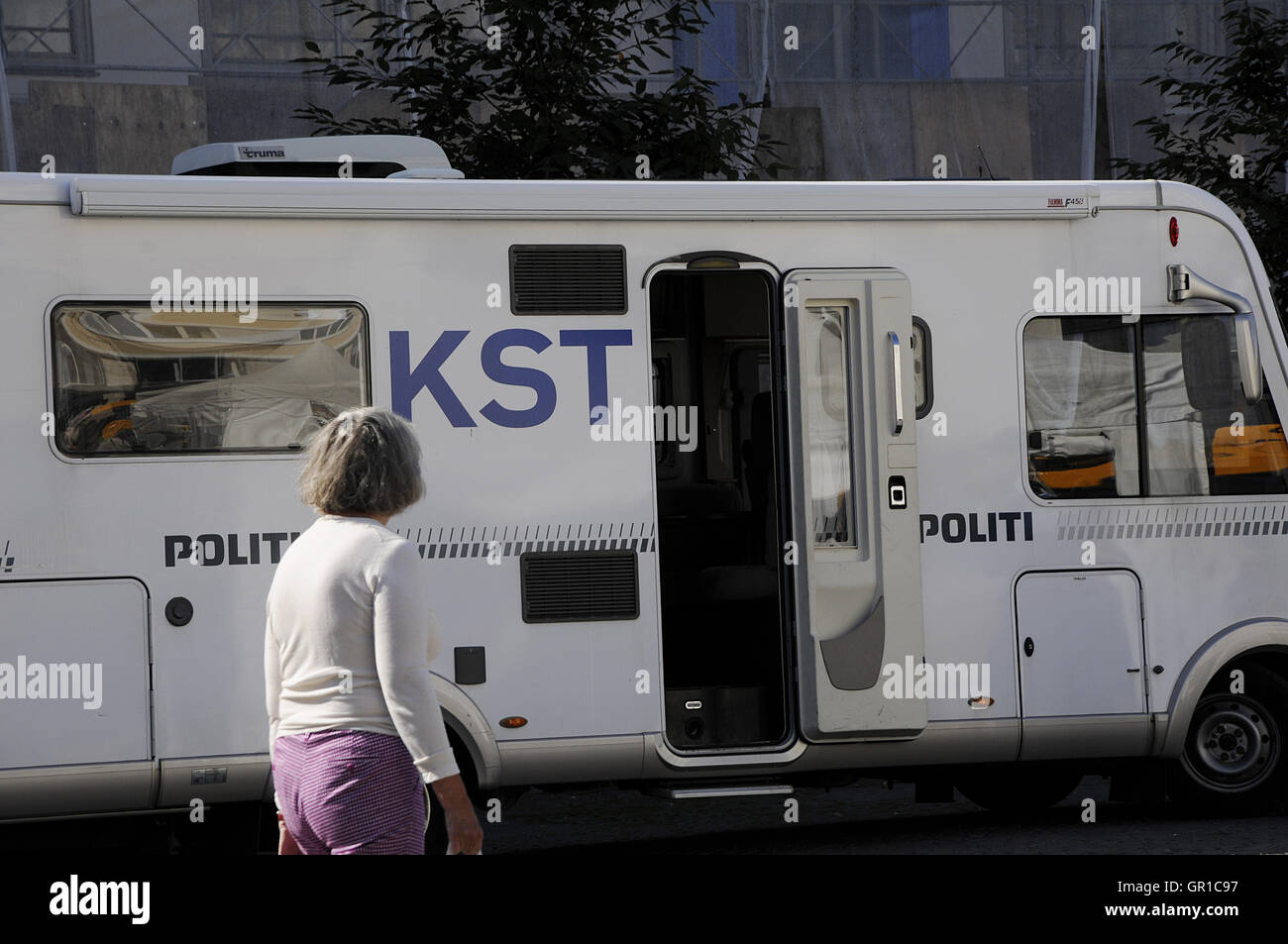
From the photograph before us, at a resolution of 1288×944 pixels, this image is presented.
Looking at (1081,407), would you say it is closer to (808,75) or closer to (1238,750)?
(1238,750)

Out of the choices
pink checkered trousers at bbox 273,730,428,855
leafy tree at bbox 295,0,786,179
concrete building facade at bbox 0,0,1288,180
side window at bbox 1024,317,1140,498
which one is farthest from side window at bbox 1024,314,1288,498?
concrete building facade at bbox 0,0,1288,180

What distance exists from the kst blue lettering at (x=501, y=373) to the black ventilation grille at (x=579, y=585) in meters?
0.58

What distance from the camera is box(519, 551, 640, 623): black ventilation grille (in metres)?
6.64

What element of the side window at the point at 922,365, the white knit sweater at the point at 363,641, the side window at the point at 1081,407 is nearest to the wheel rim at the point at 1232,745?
the side window at the point at 1081,407

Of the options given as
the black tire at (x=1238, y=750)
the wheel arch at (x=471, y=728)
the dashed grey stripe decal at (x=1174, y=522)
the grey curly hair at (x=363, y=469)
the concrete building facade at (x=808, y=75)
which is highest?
the concrete building facade at (x=808, y=75)

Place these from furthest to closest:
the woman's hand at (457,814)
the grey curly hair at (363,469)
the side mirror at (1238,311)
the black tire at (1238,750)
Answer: the black tire at (1238,750) → the side mirror at (1238,311) → the grey curly hair at (363,469) → the woman's hand at (457,814)

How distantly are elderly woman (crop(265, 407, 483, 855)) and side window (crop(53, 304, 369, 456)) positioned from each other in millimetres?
2805

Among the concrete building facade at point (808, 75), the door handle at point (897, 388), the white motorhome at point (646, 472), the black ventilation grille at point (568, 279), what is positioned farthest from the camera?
the concrete building facade at point (808, 75)

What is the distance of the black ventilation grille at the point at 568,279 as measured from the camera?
6781 millimetres

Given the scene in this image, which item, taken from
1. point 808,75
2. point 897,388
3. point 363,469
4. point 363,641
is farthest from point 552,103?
point 363,641

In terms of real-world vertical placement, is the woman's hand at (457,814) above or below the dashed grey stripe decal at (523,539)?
below

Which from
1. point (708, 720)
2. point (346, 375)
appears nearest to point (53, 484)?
point (346, 375)

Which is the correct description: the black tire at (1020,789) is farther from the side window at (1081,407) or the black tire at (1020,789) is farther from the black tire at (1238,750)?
the side window at (1081,407)
